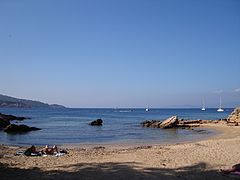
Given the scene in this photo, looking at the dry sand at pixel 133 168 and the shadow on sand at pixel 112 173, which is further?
the dry sand at pixel 133 168

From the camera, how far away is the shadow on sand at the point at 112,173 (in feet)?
36.4

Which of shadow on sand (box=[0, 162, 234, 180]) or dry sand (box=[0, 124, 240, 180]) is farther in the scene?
dry sand (box=[0, 124, 240, 180])

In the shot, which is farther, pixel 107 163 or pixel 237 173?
pixel 107 163

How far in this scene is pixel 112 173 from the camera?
11828mm

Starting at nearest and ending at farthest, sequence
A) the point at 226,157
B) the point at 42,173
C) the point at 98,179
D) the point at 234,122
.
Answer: the point at 98,179
the point at 42,173
the point at 226,157
the point at 234,122

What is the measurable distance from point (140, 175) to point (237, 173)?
11.4 feet

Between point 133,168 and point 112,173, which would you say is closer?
point 112,173

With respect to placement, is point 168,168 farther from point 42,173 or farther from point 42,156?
point 42,156

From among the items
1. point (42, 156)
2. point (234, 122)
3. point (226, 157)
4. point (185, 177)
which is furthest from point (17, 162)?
point (234, 122)

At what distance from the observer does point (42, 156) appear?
17047 millimetres

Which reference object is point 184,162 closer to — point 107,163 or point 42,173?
point 107,163

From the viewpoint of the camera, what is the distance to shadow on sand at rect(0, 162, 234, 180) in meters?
11.1

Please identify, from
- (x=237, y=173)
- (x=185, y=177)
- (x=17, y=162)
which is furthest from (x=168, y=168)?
(x=17, y=162)

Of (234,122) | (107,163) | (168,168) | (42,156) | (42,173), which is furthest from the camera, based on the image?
(234,122)
